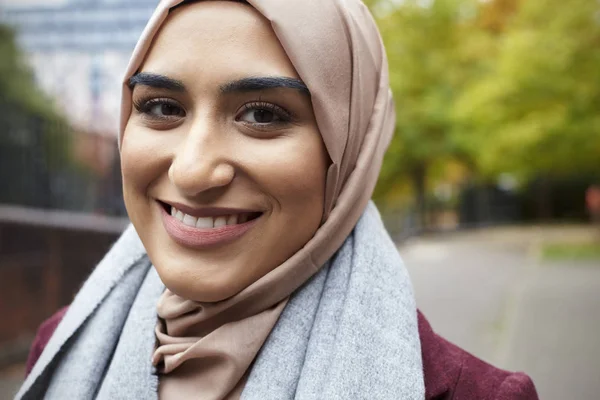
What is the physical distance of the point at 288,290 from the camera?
1.46 meters

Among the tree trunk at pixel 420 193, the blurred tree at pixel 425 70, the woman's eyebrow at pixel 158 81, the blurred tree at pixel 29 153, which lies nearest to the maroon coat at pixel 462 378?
the woman's eyebrow at pixel 158 81

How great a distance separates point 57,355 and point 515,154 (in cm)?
1230

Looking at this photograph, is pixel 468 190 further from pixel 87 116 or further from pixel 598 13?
pixel 87 116

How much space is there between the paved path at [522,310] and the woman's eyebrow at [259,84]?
4203 millimetres

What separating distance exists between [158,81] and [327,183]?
45cm

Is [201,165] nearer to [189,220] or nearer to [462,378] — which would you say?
[189,220]

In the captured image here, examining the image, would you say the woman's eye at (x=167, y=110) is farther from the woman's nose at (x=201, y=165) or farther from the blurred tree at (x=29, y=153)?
the blurred tree at (x=29, y=153)

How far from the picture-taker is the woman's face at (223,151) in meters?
1.32

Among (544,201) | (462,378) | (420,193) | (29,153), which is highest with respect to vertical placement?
(462,378)

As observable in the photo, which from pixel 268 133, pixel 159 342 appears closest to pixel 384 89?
pixel 268 133

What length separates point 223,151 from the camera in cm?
133

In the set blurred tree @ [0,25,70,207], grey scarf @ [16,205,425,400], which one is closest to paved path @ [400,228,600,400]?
grey scarf @ [16,205,425,400]

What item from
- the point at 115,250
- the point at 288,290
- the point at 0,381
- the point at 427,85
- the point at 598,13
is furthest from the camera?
the point at 427,85

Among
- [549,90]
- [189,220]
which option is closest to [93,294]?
[189,220]
